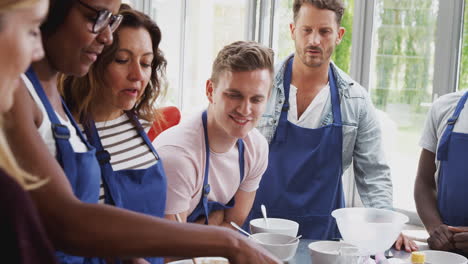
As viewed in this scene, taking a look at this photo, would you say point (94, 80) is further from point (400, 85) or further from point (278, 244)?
point (400, 85)

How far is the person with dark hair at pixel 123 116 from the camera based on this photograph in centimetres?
173

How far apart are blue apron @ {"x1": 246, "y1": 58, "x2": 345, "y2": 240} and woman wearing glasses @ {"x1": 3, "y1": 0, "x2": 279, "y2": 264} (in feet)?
4.29

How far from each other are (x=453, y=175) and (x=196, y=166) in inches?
40.6

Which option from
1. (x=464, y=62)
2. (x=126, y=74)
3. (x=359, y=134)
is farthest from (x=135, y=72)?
(x=464, y=62)

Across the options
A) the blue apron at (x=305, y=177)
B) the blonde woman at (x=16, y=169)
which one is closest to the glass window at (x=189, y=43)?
the blue apron at (x=305, y=177)

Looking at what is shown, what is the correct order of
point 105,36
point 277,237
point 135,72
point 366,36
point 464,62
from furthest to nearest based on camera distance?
point 366,36, point 464,62, point 135,72, point 277,237, point 105,36

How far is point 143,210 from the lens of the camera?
1778mm

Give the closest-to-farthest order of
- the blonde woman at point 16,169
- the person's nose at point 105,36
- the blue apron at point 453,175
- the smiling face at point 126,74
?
the blonde woman at point 16,169, the person's nose at point 105,36, the smiling face at point 126,74, the blue apron at point 453,175

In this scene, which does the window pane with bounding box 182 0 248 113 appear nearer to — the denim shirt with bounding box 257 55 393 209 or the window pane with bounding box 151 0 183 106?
the window pane with bounding box 151 0 183 106

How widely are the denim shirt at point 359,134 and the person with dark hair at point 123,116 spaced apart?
83cm

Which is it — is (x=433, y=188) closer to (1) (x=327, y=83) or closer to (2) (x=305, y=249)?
(1) (x=327, y=83)

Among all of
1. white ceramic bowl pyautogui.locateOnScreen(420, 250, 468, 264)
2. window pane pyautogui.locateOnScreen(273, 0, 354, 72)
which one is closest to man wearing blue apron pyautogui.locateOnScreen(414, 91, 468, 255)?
white ceramic bowl pyautogui.locateOnScreen(420, 250, 468, 264)

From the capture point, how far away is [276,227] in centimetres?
194

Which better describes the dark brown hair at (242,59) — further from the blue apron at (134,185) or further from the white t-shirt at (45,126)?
the white t-shirt at (45,126)
